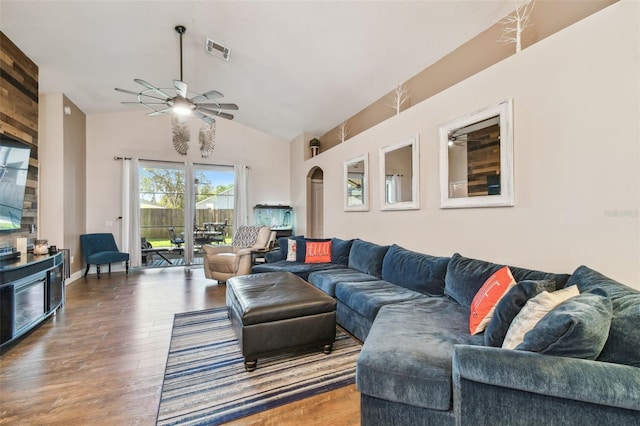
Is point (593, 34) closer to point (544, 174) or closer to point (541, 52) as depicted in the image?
point (541, 52)

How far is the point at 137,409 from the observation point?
5.75 ft

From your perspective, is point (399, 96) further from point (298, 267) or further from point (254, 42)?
point (298, 267)

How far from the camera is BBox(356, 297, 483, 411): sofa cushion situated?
1.34 m

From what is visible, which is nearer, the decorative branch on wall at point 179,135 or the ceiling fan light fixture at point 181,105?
the ceiling fan light fixture at point 181,105

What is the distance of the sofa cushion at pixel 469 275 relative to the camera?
2.03 meters

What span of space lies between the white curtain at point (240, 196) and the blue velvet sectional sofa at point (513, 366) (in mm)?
5235

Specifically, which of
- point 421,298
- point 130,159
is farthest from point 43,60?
point 421,298

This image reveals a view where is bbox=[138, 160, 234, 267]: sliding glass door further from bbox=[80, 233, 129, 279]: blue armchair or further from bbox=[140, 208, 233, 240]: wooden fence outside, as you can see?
bbox=[80, 233, 129, 279]: blue armchair

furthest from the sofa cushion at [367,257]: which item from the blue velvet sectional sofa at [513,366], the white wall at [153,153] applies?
the white wall at [153,153]

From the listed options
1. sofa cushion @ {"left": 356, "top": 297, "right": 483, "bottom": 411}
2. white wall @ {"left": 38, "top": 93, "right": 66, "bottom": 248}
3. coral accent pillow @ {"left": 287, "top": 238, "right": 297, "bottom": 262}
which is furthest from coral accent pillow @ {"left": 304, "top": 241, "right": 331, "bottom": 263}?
white wall @ {"left": 38, "top": 93, "right": 66, "bottom": 248}

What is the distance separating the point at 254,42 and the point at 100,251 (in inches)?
196

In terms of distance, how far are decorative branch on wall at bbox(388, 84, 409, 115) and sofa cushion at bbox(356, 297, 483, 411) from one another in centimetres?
276

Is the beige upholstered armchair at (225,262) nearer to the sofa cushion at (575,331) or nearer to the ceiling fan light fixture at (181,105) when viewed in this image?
Answer: the ceiling fan light fixture at (181,105)

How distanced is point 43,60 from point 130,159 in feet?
8.03
